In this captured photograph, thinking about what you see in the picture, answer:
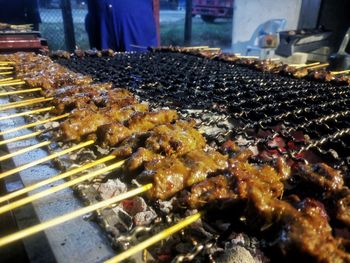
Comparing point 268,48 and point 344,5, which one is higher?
point 344,5

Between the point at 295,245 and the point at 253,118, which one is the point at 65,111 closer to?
the point at 253,118

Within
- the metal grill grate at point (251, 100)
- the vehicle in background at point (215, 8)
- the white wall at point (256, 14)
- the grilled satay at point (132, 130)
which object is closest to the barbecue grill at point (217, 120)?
the metal grill grate at point (251, 100)

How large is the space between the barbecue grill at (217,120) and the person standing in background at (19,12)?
7146mm

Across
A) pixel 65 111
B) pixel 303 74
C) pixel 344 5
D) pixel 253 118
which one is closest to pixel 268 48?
pixel 344 5

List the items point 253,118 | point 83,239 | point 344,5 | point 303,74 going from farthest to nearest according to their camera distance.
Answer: point 344,5, point 303,74, point 253,118, point 83,239

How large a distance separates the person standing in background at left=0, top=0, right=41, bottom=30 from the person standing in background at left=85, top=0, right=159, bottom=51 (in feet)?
12.0

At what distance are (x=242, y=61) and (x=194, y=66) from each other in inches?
51.6

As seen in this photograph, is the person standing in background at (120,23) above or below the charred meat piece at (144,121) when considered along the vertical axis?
above

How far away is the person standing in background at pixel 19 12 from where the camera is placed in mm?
12211

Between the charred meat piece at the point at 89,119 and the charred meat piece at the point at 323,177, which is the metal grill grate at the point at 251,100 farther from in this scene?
the charred meat piece at the point at 89,119

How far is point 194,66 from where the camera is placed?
638cm

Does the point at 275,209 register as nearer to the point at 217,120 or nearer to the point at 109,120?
the point at 217,120

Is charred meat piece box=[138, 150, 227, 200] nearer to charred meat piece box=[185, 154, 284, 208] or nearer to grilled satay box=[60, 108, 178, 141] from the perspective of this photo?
charred meat piece box=[185, 154, 284, 208]

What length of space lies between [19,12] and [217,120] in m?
12.5
